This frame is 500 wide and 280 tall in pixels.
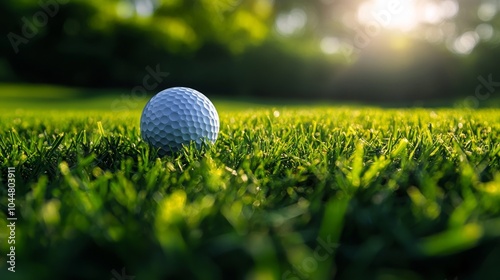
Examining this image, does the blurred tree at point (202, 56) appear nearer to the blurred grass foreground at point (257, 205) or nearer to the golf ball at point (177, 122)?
the blurred grass foreground at point (257, 205)

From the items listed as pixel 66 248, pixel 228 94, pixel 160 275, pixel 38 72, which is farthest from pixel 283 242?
pixel 38 72

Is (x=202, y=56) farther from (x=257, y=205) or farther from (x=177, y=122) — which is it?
(x=257, y=205)

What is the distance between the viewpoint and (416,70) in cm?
1894

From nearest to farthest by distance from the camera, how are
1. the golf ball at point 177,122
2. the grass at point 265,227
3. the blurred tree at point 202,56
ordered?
the grass at point 265,227 → the golf ball at point 177,122 → the blurred tree at point 202,56

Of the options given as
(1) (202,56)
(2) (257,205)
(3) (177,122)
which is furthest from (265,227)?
(1) (202,56)

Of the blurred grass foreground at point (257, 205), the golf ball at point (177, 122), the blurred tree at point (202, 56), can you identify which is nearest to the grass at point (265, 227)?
the blurred grass foreground at point (257, 205)

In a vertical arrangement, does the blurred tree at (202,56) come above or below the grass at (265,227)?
below

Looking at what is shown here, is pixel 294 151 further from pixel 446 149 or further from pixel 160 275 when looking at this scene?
pixel 160 275

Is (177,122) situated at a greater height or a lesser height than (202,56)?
greater

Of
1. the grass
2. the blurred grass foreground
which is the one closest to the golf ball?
the blurred grass foreground

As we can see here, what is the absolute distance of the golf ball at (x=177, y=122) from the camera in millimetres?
2492

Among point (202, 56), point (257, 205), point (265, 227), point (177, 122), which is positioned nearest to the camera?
point (265, 227)

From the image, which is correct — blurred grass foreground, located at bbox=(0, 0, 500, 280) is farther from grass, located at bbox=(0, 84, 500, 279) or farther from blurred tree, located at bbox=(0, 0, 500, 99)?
blurred tree, located at bbox=(0, 0, 500, 99)

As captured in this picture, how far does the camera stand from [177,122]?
251cm
